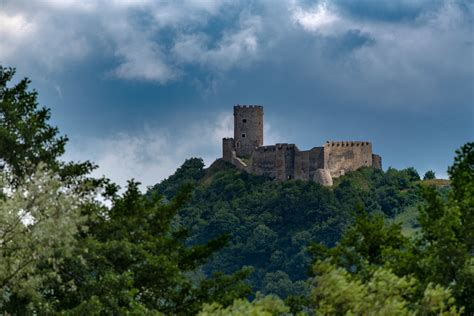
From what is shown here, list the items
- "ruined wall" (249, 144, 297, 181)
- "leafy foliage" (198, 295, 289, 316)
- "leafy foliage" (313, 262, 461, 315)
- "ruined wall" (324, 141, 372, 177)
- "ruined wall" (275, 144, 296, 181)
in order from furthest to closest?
"ruined wall" (249, 144, 297, 181), "ruined wall" (275, 144, 296, 181), "ruined wall" (324, 141, 372, 177), "leafy foliage" (313, 262, 461, 315), "leafy foliage" (198, 295, 289, 316)

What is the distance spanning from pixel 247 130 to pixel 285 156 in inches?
319

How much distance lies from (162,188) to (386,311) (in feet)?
495

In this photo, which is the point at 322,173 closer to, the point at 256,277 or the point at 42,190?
the point at 256,277

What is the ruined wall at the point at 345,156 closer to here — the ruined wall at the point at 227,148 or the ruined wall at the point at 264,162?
the ruined wall at the point at 264,162

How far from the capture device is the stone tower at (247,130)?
165 metres

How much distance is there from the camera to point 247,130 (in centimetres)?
16525

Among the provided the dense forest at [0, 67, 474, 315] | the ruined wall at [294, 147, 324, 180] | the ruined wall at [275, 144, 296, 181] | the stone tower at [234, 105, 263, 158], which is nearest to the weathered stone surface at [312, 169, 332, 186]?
the ruined wall at [294, 147, 324, 180]

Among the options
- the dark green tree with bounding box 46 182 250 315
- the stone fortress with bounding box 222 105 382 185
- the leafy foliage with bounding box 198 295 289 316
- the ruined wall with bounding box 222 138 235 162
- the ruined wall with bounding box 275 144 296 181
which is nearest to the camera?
the leafy foliage with bounding box 198 295 289 316

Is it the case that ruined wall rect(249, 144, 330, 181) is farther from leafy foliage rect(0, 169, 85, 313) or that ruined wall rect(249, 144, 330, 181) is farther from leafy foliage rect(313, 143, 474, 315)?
leafy foliage rect(0, 169, 85, 313)

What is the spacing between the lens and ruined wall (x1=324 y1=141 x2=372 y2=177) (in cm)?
15650

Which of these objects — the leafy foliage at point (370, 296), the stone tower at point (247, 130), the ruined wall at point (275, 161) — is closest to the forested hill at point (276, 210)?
the ruined wall at point (275, 161)

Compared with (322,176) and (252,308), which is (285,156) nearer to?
(322,176)

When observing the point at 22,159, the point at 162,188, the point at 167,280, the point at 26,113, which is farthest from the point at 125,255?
the point at 162,188

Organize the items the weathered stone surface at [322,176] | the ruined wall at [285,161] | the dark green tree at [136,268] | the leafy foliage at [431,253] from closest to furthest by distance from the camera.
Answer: the leafy foliage at [431,253]
the dark green tree at [136,268]
the ruined wall at [285,161]
the weathered stone surface at [322,176]
